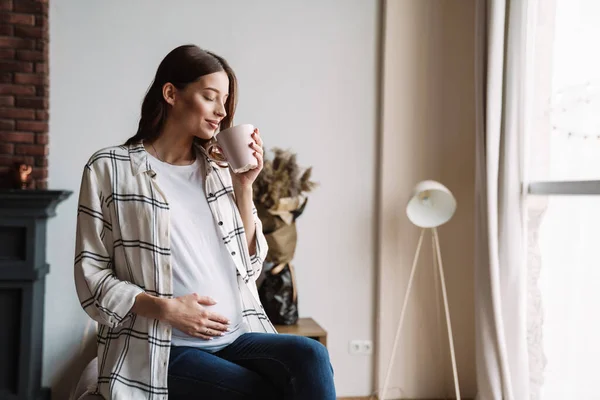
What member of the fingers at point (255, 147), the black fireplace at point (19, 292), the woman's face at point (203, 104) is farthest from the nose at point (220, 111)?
the black fireplace at point (19, 292)

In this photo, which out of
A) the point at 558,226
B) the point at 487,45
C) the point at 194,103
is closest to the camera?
the point at 194,103

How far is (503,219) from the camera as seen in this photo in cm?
299

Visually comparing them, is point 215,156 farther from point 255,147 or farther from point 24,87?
point 24,87

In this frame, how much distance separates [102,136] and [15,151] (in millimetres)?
397

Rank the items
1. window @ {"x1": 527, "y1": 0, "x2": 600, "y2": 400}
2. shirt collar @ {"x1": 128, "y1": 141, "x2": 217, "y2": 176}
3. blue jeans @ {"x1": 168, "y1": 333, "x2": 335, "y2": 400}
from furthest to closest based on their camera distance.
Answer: window @ {"x1": 527, "y1": 0, "x2": 600, "y2": 400} → shirt collar @ {"x1": 128, "y1": 141, "x2": 217, "y2": 176} → blue jeans @ {"x1": 168, "y1": 333, "x2": 335, "y2": 400}

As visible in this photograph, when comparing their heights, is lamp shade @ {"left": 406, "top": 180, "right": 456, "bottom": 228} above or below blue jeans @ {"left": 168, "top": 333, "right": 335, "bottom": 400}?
above

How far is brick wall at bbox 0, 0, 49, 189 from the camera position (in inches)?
122

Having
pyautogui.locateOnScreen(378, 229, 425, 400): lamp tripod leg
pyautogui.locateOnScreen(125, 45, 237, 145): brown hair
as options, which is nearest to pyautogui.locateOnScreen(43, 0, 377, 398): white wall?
pyautogui.locateOnScreen(378, 229, 425, 400): lamp tripod leg

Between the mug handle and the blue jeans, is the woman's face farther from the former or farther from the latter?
the blue jeans

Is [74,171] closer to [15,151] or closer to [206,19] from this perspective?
[15,151]

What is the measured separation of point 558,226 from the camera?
2.86m

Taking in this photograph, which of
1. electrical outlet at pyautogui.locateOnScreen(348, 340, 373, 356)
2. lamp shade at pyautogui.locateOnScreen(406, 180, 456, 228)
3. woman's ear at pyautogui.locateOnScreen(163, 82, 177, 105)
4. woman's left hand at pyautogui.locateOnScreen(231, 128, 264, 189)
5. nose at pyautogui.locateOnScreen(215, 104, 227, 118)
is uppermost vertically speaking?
woman's ear at pyautogui.locateOnScreen(163, 82, 177, 105)

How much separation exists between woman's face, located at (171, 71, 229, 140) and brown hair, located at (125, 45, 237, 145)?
0.06 feet

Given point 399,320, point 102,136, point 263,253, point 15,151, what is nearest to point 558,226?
point 399,320
